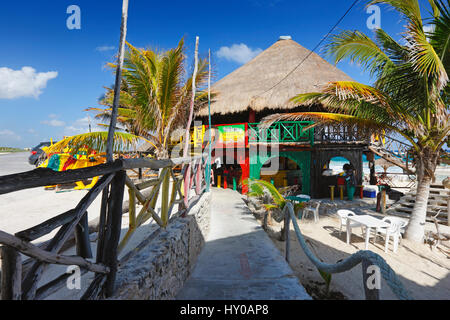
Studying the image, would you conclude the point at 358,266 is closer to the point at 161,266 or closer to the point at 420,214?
the point at 420,214

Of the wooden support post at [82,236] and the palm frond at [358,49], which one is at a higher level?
the palm frond at [358,49]

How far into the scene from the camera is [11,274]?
36.7 inches

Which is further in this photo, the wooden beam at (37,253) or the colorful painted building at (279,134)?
the colorful painted building at (279,134)

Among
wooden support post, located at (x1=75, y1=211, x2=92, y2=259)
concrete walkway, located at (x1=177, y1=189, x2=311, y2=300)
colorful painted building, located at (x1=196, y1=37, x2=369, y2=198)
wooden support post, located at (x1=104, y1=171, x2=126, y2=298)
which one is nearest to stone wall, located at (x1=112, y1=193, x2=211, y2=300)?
wooden support post, located at (x1=104, y1=171, x2=126, y2=298)

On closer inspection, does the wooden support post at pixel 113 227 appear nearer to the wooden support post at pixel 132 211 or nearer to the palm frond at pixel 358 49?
the wooden support post at pixel 132 211

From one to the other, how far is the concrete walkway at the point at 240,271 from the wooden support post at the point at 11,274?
2.28 m

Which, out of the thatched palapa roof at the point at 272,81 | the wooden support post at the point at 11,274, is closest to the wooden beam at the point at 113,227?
the wooden support post at the point at 11,274

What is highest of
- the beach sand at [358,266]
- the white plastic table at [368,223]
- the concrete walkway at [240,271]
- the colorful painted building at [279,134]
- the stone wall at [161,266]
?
the colorful painted building at [279,134]

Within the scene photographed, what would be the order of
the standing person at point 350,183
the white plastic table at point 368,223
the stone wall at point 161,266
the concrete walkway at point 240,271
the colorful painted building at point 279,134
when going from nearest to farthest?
the stone wall at point 161,266, the concrete walkway at point 240,271, the white plastic table at point 368,223, the colorful painted building at point 279,134, the standing person at point 350,183

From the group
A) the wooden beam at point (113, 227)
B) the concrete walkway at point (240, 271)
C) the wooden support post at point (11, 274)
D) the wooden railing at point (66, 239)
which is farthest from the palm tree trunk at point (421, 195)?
the wooden support post at point (11, 274)

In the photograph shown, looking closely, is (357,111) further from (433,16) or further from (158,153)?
(158,153)

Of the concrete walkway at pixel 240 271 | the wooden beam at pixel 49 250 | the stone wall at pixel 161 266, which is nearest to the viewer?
the wooden beam at pixel 49 250

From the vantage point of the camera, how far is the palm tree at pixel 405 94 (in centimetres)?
486
